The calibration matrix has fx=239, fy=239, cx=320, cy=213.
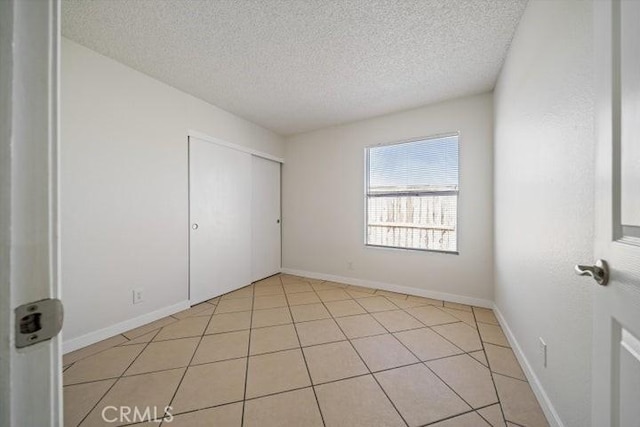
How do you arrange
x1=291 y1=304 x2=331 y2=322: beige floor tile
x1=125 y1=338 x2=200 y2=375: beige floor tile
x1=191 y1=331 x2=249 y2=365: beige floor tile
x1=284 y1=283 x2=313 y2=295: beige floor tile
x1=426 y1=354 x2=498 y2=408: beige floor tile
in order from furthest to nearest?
x1=284 y1=283 x2=313 y2=295: beige floor tile < x1=291 y1=304 x2=331 y2=322: beige floor tile < x1=191 y1=331 x2=249 y2=365: beige floor tile < x1=125 y1=338 x2=200 y2=375: beige floor tile < x1=426 y1=354 x2=498 y2=408: beige floor tile

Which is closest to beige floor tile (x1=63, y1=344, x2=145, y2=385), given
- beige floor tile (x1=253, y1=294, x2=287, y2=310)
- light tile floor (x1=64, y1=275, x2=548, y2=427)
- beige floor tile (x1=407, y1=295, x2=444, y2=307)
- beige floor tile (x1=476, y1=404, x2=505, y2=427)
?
light tile floor (x1=64, y1=275, x2=548, y2=427)

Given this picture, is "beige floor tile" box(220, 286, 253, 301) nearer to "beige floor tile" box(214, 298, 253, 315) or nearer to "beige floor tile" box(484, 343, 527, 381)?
"beige floor tile" box(214, 298, 253, 315)

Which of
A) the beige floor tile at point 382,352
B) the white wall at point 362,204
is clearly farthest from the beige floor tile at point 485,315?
the beige floor tile at point 382,352

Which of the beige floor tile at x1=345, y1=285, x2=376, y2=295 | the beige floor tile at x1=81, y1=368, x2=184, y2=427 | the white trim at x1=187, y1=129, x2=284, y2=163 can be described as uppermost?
the white trim at x1=187, y1=129, x2=284, y2=163

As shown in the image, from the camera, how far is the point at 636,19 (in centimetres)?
57

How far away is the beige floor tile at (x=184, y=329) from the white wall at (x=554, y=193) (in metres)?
2.50

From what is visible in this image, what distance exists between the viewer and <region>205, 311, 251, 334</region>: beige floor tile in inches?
88.2

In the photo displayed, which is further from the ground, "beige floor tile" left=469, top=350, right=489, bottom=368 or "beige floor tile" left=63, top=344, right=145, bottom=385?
"beige floor tile" left=469, top=350, right=489, bottom=368

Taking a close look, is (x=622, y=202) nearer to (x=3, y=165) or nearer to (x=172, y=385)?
(x=3, y=165)

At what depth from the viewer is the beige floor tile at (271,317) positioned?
93.0 inches

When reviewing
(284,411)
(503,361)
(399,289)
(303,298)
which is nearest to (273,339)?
(284,411)

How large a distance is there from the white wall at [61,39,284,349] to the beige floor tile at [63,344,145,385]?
0.31 m

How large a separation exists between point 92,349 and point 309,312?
1.85 metres

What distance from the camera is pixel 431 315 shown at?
2.53 m
